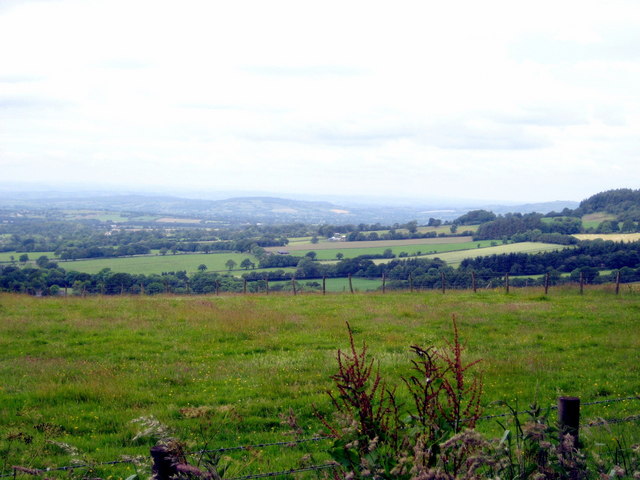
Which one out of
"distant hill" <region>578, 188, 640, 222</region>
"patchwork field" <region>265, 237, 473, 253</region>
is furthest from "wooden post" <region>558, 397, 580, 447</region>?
"distant hill" <region>578, 188, 640, 222</region>

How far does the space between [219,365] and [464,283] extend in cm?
3437

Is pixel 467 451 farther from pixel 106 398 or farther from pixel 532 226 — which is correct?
pixel 532 226

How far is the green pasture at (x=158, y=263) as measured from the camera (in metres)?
69.1

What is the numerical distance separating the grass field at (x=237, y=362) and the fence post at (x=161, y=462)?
70 centimetres

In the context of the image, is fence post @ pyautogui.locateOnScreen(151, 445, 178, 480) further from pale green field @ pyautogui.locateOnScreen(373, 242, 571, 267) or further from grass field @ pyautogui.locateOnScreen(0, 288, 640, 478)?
pale green field @ pyautogui.locateOnScreen(373, 242, 571, 267)

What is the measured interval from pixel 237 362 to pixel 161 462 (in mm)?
10060

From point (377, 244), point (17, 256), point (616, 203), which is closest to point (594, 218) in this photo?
point (616, 203)

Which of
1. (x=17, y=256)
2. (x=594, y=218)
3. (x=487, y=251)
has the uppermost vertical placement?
(x=594, y=218)

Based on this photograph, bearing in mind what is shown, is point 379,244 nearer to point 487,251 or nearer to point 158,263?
point 487,251

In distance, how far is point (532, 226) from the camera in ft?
317

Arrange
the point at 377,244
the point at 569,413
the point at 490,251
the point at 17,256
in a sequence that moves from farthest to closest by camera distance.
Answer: the point at 377,244, the point at 17,256, the point at 490,251, the point at 569,413

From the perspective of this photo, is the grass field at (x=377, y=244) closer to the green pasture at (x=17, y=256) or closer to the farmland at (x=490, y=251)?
the farmland at (x=490, y=251)

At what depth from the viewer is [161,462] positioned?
4211mm

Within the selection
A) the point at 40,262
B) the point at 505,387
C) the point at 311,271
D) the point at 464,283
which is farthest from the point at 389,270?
the point at 505,387
